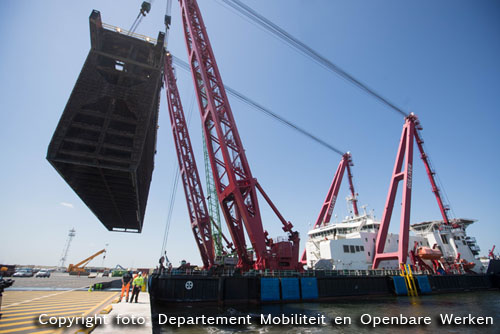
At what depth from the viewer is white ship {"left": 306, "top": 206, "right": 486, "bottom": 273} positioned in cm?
2845

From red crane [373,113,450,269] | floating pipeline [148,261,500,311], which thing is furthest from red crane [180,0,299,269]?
red crane [373,113,450,269]

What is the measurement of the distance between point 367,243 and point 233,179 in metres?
21.8

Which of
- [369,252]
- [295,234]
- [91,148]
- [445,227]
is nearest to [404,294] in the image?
[369,252]

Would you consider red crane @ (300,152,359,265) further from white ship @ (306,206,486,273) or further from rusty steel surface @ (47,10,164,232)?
rusty steel surface @ (47,10,164,232)

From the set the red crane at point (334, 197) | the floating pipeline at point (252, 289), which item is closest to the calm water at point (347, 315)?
the floating pipeline at point (252, 289)

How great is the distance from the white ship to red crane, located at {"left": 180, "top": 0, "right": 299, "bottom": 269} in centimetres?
714

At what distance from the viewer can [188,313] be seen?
14555 millimetres

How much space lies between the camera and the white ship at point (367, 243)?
28453 millimetres

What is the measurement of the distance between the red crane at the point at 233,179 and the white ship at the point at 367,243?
714 cm

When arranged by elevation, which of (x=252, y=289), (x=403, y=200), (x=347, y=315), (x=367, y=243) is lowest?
(x=347, y=315)

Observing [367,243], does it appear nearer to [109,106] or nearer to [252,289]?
[252,289]

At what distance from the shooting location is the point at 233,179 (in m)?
19.3

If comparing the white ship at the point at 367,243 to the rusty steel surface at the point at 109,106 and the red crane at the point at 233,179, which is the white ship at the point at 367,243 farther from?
the rusty steel surface at the point at 109,106

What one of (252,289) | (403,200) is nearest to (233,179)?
(252,289)
